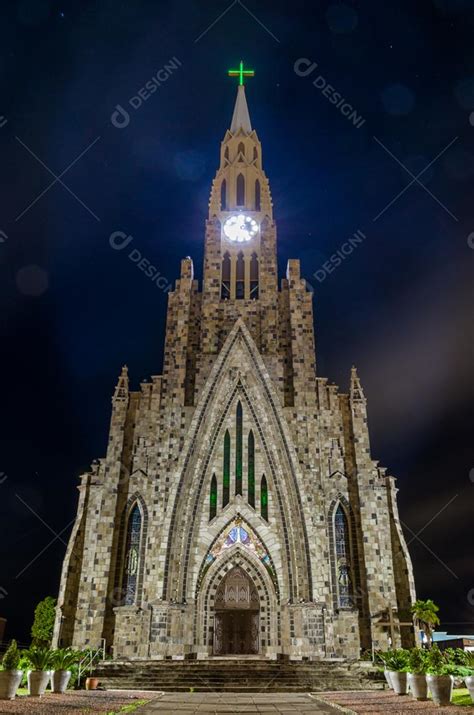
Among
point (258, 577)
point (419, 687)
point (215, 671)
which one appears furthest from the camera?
point (258, 577)

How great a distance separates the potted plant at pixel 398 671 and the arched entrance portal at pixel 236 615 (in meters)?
12.6

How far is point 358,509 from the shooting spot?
3047cm

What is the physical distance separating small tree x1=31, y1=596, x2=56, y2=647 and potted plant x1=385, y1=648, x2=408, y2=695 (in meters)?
28.6

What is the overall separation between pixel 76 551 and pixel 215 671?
1091 cm

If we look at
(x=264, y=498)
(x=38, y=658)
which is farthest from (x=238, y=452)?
(x=38, y=658)

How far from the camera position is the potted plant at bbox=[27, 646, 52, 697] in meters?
14.9

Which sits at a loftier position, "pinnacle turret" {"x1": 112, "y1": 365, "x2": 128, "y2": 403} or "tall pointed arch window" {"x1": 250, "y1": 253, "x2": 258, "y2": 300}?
"tall pointed arch window" {"x1": 250, "y1": 253, "x2": 258, "y2": 300}

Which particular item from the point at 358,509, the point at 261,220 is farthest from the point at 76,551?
the point at 261,220

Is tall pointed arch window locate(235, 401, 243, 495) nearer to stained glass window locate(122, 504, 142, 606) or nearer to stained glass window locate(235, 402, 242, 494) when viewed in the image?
stained glass window locate(235, 402, 242, 494)

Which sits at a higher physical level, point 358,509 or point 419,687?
point 358,509

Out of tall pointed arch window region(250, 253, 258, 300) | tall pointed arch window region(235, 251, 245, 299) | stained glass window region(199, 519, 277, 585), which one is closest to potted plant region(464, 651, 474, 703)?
stained glass window region(199, 519, 277, 585)

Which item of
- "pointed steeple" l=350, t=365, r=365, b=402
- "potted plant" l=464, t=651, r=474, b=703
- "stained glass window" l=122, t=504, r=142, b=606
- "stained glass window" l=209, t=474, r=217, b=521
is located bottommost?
"potted plant" l=464, t=651, r=474, b=703

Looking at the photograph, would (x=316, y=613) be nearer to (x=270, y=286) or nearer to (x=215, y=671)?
(x=215, y=671)

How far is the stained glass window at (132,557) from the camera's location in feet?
94.9
